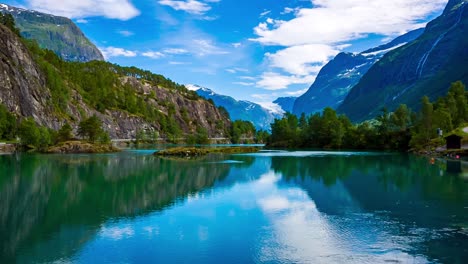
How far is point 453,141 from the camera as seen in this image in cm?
10031

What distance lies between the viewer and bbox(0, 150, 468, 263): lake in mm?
22188

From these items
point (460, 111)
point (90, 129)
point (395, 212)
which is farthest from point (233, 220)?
point (460, 111)

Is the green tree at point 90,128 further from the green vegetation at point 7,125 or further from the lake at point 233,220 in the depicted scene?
the lake at point 233,220

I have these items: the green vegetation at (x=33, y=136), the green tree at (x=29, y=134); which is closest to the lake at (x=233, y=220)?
the green tree at (x=29, y=134)

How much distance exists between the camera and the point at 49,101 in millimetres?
162250

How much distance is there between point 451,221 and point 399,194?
13.7 meters

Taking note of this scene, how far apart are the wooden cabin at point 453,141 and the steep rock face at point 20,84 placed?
125812 millimetres

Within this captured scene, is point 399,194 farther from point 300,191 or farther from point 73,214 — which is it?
point 73,214

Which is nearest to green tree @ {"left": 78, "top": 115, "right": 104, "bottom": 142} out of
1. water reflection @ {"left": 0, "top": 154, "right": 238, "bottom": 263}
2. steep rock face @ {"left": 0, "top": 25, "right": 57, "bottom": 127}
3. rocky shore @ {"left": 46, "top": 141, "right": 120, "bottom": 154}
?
steep rock face @ {"left": 0, "top": 25, "right": 57, "bottom": 127}

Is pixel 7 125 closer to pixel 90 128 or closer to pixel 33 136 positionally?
pixel 33 136

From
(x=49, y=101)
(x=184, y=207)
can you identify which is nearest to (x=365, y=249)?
(x=184, y=207)

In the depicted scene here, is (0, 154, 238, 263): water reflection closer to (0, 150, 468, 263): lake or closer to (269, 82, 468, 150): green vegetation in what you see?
(0, 150, 468, 263): lake

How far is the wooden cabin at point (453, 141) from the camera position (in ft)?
325

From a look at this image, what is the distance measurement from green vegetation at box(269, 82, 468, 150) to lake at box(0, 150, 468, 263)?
7794cm
